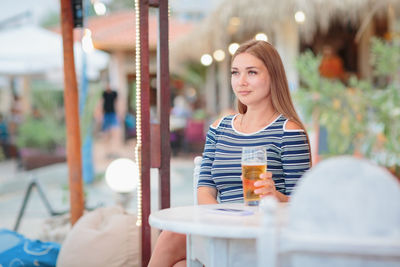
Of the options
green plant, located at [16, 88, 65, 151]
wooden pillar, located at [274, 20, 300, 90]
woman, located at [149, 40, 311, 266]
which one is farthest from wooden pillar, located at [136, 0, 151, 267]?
green plant, located at [16, 88, 65, 151]

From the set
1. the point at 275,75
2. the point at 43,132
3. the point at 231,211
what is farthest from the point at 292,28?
the point at 231,211

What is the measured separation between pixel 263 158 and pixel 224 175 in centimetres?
44

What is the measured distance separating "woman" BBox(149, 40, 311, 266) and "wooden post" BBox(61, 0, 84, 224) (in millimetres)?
1193

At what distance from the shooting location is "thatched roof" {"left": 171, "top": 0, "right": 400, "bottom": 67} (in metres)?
7.44

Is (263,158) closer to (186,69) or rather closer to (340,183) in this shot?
(340,183)

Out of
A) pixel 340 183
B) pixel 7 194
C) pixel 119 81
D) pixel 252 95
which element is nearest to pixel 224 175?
pixel 252 95

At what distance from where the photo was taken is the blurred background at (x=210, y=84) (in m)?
5.73

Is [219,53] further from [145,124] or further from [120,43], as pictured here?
[145,124]

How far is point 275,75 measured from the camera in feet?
7.72

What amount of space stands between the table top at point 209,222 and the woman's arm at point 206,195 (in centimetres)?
27

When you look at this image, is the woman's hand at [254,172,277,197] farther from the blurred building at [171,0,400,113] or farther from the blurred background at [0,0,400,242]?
the blurred building at [171,0,400,113]

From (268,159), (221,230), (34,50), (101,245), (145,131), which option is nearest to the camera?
(221,230)

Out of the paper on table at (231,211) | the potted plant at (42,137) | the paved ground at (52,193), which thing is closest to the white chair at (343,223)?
the paper on table at (231,211)

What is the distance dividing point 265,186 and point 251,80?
1.80 feet
